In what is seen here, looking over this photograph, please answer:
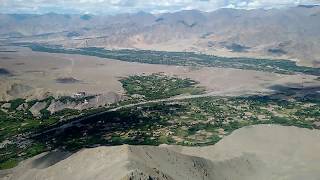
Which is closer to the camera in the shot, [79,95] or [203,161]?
[203,161]

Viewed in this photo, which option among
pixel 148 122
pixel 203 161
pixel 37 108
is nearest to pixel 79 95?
pixel 37 108

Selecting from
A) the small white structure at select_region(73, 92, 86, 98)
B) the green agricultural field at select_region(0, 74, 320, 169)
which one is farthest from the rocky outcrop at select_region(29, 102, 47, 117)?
the small white structure at select_region(73, 92, 86, 98)

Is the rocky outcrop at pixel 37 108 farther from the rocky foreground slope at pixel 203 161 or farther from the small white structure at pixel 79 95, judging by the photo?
the rocky foreground slope at pixel 203 161

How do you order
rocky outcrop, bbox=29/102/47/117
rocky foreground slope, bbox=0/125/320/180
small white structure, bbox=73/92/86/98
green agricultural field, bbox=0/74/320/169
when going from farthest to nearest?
1. small white structure, bbox=73/92/86/98
2. rocky outcrop, bbox=29/102/47/117
3. green agricultural field, bbox=0/74/320/169
4. rocky foreground slope, bbox=0/125/320/180

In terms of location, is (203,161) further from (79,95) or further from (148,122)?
(79,95)

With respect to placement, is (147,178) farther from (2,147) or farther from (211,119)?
(211,119)

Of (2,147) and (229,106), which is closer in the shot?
(2,147)

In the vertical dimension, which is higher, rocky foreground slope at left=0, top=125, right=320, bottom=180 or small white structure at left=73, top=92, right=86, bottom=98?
rocky foreground slope at left=0, top=125, right=320, bottom=180

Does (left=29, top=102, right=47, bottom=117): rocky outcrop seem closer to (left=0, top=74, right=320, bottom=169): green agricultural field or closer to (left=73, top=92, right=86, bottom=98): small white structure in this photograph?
(left=0, top=74, right=320, bottom=169): green agricultural field

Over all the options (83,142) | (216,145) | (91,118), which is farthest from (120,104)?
(216,145)
